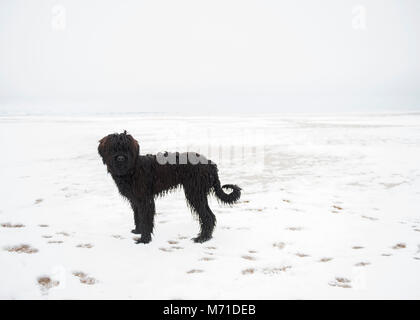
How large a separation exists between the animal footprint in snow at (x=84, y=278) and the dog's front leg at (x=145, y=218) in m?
1.09

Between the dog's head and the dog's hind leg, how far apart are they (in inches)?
39.0

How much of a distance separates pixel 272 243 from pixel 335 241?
3.13 feet

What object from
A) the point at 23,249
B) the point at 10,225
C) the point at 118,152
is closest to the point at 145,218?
the point at 118,152

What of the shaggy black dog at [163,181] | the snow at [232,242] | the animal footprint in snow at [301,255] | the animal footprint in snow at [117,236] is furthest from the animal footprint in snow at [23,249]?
the animal footprint in snow at [301,255]

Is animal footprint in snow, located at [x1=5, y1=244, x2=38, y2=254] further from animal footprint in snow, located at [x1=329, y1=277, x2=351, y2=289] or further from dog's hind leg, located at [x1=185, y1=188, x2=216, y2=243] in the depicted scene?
animal footprint in snow, located at [x1=329, y1=277, x2=351, y2=289]

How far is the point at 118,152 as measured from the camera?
4.32 m

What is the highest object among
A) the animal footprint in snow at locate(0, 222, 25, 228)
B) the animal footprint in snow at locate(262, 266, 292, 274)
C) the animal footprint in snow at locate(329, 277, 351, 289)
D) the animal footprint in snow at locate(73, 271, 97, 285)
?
the animal footprint in snow at locate(0, 222, 25, 228)

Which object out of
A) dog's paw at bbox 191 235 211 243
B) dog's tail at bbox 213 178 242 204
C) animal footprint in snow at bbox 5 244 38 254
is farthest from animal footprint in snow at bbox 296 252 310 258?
animal footprint in snow at bbox 5 244 38 254

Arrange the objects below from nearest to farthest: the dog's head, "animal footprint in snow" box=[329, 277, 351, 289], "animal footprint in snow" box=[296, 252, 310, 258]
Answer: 1. "animal footprint in snow" box=[329, 277, 351, 289]
2. "animal footprint in snow" box=[296, 252, 310, 258]
3. the dog's head

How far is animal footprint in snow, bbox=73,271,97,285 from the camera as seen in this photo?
11.1 feet
